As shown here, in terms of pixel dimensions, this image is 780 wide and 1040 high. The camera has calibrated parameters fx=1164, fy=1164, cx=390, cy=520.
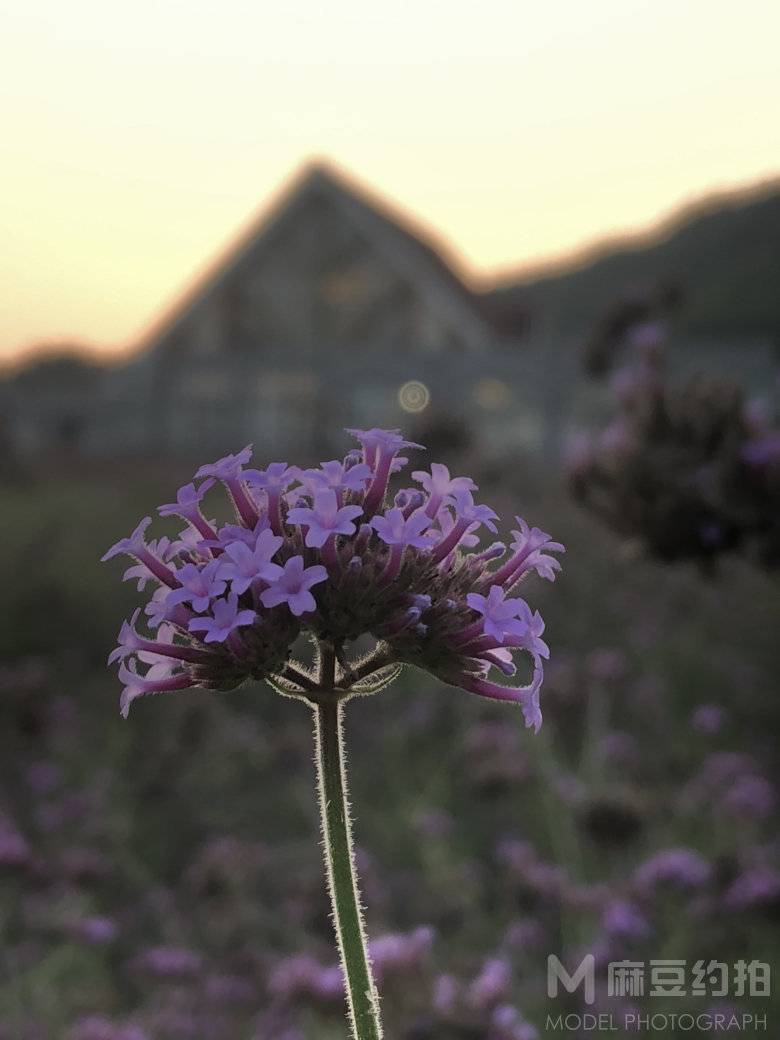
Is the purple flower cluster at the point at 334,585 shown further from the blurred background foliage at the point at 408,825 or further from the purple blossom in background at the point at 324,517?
the blurred background foliage at the point at 408,825

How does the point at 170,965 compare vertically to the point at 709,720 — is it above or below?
below

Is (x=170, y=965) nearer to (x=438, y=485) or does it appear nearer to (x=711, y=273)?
(x=438, y=485)

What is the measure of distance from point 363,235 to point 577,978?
19905 millimetres

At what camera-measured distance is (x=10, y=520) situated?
39.7ft

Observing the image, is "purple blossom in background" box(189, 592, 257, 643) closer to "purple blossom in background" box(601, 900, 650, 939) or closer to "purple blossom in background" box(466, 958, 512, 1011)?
"purple blossom in background" box(466, 958, 512, 1011)

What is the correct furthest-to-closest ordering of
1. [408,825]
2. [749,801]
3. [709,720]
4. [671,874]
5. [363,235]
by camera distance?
[363,235], [709,720], [408,825], [749,801], [671,874]

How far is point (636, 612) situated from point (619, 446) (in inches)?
168

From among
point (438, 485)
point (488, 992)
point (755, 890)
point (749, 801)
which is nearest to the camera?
point (438, 485)

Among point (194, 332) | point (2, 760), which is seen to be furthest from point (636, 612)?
point (194, 332)

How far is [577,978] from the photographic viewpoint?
11.9ft

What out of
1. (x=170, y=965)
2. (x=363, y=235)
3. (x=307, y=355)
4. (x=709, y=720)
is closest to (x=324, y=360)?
(x=307, y=355)

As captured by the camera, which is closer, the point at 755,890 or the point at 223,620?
the point at 223,620

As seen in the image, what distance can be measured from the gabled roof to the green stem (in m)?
20.1

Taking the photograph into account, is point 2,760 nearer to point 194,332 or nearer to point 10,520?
point 10,520
